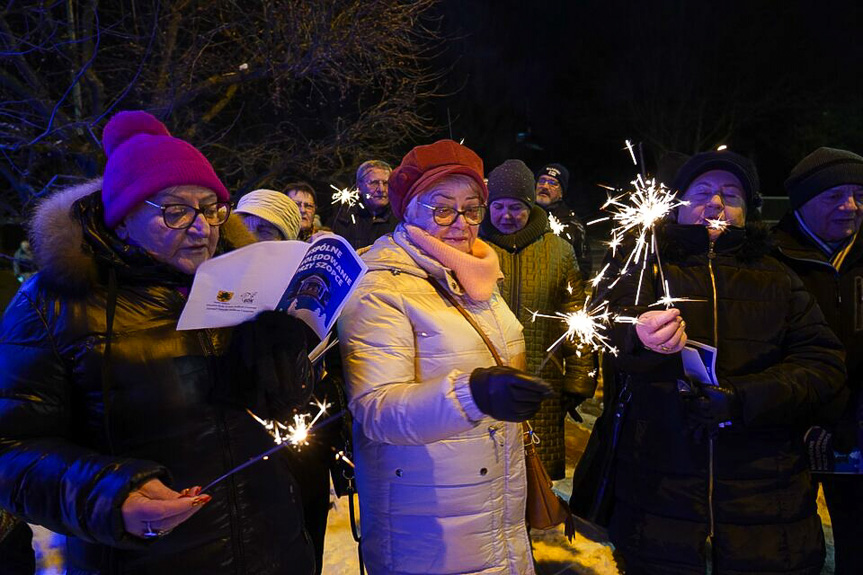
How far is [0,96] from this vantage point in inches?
296

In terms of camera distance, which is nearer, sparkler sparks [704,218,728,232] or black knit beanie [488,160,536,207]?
sparkler sparks [704,218,728,232]

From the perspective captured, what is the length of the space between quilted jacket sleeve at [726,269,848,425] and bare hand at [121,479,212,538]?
6.73 feet

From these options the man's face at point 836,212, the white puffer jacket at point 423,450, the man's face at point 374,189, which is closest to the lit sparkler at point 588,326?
the white puffer jacket at point 423,450

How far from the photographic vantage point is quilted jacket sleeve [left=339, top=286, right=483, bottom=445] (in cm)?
182

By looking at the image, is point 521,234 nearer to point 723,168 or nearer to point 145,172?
point 723,168

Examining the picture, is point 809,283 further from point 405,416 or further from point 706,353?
point 405,416

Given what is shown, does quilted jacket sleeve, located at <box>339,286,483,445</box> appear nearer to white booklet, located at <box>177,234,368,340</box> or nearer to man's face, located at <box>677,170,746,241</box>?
white booklet, located at <box>177,234,368,340</box>

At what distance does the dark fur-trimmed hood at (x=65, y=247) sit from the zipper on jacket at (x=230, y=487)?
0.31m

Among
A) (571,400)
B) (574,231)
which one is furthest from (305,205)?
(571,400)

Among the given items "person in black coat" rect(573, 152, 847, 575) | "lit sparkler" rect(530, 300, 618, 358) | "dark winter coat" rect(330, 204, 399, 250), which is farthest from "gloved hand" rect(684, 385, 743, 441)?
"dark winter coat" rect(330, 204, 399, 250)

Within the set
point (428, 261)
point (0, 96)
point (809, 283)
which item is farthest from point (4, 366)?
point (0, 96)

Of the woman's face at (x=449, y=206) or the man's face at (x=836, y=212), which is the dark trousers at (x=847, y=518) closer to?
the man's face at (x=836, y=212)

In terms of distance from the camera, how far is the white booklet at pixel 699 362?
2.29 m

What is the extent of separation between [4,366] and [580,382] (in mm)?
3236
